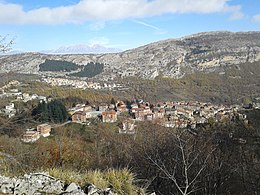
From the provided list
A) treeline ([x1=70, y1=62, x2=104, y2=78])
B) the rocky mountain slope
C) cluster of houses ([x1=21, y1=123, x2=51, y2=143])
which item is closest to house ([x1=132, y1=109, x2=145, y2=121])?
cluster of houses ([x1=21, y1=123, x2=51, y2=143])

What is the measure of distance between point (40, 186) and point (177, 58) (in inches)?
4995

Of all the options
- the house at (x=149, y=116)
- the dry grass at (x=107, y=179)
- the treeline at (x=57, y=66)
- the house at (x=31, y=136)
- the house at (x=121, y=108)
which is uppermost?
the treeline at (x=57, y=66)

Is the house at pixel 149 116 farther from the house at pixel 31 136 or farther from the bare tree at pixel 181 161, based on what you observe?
the bare tree at pixel 181 161

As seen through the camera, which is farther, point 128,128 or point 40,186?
point 128,128

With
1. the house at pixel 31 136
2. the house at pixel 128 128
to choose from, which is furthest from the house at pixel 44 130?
the house at pixel 128 128

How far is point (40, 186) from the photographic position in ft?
13.2

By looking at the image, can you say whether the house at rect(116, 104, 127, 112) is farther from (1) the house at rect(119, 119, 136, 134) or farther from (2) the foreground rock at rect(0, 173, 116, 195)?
(2) the foreground rock at rect(0, 173, 116, 195)

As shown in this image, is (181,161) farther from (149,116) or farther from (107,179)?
(149,116)

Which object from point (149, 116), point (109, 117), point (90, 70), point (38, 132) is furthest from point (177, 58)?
point (38, 132)

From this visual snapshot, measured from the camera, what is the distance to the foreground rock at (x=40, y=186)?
3914 mm

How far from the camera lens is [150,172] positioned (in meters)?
7.77

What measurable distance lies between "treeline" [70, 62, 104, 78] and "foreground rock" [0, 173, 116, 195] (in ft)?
355

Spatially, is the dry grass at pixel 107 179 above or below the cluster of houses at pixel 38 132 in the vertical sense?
above

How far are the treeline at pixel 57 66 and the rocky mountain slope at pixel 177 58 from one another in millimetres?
3363
